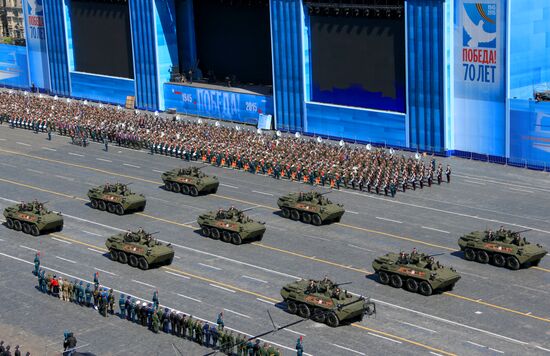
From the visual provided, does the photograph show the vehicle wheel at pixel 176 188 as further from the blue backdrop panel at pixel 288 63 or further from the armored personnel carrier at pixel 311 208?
the blue backdrop panel at pixel 288 63

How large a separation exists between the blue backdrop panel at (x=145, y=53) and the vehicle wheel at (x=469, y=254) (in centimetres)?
5585

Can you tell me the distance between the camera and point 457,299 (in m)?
54.2

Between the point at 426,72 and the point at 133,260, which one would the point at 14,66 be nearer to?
the point at 426,72

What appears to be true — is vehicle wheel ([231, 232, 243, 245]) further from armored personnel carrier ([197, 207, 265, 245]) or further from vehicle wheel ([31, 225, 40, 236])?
vehicle wheel ([31, 225, 40, 236])

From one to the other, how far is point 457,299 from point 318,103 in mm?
43424

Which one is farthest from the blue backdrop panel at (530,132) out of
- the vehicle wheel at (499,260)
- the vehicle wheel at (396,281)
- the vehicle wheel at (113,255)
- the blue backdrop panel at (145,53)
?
the blue backdrop panel at (145,53)

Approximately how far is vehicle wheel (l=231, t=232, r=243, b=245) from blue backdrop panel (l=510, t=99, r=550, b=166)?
27.1 m

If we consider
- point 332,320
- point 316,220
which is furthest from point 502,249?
point 316,220

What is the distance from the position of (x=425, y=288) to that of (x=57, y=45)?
2976 inches

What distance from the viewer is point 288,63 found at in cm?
9688

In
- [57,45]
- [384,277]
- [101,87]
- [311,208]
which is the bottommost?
[384,277]

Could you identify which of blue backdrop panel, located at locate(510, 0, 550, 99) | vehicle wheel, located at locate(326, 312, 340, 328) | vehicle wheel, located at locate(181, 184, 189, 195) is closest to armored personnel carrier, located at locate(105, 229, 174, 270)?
vehicle wheel, located at locate(326, 312, 340, 328)

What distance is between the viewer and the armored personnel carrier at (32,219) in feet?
221

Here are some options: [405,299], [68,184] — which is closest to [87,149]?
[68,184]
